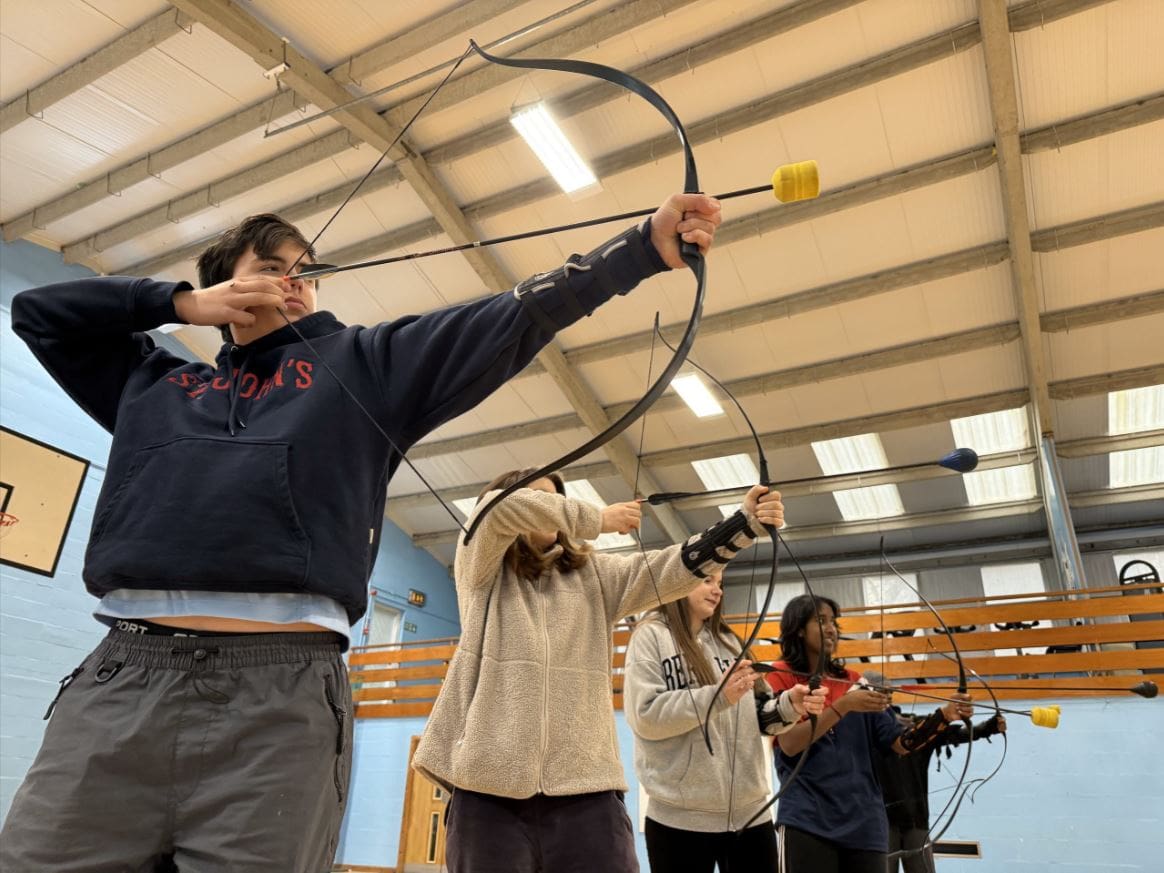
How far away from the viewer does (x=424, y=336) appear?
99 centimetres

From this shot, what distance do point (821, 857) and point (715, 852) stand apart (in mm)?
314

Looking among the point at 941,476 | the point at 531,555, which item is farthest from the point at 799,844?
the point at 941,476

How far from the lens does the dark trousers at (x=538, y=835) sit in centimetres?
137

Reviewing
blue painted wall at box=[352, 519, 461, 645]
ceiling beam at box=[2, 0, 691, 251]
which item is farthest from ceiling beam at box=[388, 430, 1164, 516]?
ceiling beam at box=[2, 0, 691, 251]

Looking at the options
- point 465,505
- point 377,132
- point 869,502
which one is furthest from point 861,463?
point 377,132

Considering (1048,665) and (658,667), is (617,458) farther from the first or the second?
(658,667)

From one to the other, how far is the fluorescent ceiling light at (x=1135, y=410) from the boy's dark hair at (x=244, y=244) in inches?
316

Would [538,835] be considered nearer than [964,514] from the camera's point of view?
Yes

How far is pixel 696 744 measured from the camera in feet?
6.49

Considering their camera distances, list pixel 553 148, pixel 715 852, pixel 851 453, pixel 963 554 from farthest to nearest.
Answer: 1. pixel 963 554
2. pixel 851 453
3. pixel 553 148
4. pixel 715 852

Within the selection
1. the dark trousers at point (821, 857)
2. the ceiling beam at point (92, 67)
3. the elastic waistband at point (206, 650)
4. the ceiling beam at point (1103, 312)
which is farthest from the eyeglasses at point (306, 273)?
the ceiling beam at point (1103, 312)

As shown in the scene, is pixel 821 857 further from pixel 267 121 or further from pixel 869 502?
pixel 869 502

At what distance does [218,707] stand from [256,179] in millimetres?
6292

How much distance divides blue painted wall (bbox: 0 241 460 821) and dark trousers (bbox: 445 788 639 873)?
5482 mm
